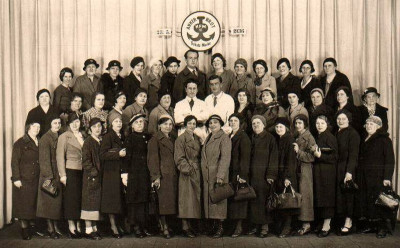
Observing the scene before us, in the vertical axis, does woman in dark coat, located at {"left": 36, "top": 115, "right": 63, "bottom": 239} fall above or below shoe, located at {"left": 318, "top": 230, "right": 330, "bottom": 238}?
above

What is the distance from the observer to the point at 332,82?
682 cm

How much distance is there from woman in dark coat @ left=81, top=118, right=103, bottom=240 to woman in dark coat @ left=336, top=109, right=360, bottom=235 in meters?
2.73

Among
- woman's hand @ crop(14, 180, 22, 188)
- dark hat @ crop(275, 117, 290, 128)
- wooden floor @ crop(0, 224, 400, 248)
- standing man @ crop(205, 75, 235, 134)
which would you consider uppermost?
standing man @ crop(205, 75, 235, 134)

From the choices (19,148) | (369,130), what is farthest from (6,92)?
(369,130)

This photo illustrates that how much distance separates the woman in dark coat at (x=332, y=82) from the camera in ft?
22.1

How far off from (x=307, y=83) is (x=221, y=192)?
2079mm

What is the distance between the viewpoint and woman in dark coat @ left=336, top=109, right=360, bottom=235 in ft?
19.1

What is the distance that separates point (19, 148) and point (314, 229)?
11.7 ft

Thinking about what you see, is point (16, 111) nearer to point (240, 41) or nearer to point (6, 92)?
point (6, 92)

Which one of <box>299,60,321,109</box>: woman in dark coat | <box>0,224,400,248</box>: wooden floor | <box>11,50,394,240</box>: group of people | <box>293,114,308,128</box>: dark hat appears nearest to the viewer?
<box>0,224,400,248</box>: wooden floor

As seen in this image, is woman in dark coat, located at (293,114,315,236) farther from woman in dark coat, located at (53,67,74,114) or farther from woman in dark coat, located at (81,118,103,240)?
woman in dark coat, located at (53,67,74,114)

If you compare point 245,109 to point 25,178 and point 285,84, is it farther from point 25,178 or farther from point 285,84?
point 25,178

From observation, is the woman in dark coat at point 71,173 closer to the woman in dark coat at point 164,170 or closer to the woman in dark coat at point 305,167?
the woman in dark coat at point 164,170

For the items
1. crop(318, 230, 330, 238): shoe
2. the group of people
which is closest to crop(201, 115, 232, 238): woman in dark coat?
the group of people
